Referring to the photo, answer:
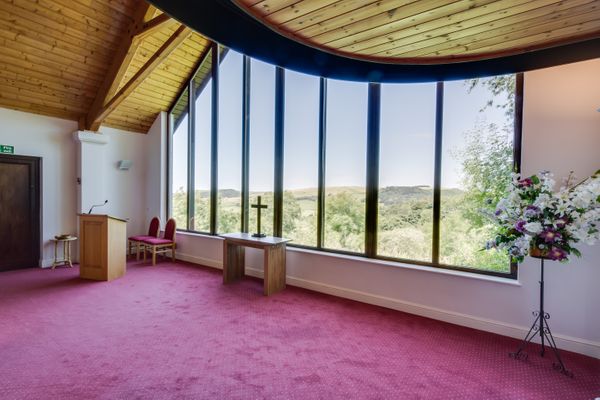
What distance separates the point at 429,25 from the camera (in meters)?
1.96

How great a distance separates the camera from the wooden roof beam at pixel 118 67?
4.38 m

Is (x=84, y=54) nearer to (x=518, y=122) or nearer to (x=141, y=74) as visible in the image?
(x=141, y=74)

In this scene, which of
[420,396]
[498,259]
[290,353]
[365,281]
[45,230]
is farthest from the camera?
[45,230]

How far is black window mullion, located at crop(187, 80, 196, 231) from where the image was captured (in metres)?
6.31

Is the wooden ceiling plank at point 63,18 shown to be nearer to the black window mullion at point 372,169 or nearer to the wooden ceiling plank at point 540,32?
the black window mullion at point 372,169

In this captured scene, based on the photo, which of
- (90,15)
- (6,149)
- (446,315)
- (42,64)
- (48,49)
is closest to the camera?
(446,315)

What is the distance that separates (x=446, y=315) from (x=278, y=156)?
10.5ft

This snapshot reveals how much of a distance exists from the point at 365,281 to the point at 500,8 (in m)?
3.00

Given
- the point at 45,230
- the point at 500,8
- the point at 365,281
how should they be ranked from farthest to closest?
the point at 45,230 → the point at 365,281 → the point at 500,8

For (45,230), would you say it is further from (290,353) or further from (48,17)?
(290,353)

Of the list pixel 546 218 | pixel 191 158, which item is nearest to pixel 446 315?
pixel 546 218

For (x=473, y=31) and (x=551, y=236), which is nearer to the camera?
(x=473, y=31)

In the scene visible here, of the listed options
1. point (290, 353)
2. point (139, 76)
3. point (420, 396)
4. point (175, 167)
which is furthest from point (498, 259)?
point (175, 167)

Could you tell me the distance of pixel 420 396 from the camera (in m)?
2.06
